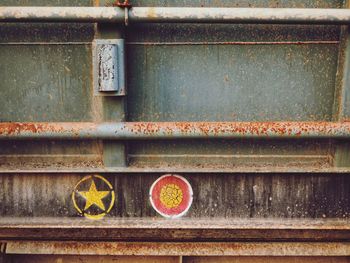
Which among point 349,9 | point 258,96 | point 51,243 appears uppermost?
point 349,9

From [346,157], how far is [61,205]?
1.36m

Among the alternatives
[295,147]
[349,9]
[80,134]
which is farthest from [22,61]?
[349,9]

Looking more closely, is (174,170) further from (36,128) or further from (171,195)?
(36,128)

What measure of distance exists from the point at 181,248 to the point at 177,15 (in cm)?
108

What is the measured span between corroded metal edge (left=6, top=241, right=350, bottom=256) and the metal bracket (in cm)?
75

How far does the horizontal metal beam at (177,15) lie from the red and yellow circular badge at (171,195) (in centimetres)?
72

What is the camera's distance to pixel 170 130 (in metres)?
1.52

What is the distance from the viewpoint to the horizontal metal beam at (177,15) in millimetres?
1455

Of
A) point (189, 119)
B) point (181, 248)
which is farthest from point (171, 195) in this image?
point (189, 119)

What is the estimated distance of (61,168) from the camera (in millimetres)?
1584

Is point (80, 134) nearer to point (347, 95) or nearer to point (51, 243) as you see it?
point (51, 243)

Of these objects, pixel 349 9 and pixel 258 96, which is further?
pixel 258 96

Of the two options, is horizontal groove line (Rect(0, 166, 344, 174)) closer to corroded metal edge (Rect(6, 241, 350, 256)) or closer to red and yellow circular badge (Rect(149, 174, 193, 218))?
red and yellow circular badge (Rect(149, 174, 193, 218))

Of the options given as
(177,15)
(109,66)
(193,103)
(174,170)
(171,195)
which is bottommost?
(171,195)
